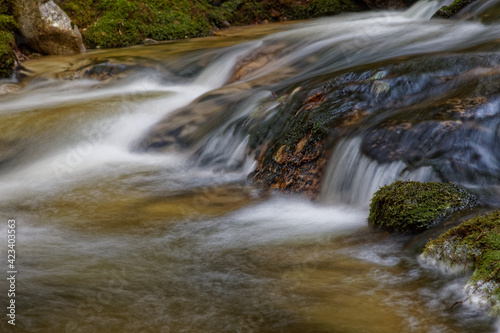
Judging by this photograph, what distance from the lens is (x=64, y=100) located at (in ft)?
28.7

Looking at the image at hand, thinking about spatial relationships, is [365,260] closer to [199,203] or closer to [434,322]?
[434,322]

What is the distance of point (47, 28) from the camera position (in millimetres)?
11266

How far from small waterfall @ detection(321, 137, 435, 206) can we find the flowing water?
2 cm

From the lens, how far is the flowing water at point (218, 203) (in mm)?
2938

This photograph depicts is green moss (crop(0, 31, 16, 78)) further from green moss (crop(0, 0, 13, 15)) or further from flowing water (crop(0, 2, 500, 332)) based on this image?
green moss (crop(0, 0, 13, 15))

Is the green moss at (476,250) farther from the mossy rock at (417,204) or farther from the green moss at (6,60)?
the green moss at (6,60)

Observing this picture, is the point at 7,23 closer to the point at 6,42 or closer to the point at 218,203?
the point at 6,42

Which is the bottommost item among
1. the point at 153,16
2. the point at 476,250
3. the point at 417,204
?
the point at 476,250

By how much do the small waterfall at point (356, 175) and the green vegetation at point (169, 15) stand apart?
8727 millimetres

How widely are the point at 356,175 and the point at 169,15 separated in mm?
10066

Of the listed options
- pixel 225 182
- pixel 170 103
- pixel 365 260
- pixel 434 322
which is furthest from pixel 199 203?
pixel 170 103

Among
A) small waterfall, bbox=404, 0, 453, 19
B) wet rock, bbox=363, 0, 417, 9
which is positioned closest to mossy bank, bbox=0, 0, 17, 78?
small waterfall, bbox=404, 0, 453, 19

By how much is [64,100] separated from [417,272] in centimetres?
707

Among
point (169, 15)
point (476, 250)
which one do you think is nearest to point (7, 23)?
point (169, 15)
